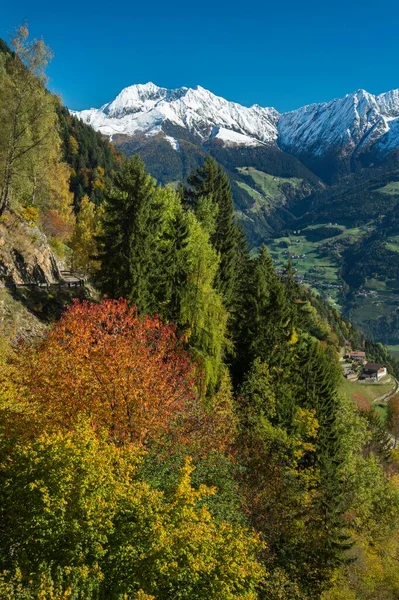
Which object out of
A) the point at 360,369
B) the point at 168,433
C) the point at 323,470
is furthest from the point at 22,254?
the point at 360,369

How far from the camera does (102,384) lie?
21.6 meters

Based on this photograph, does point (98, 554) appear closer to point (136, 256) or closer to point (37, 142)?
point (136, 256)

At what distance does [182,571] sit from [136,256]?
80.0ft

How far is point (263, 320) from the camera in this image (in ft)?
136

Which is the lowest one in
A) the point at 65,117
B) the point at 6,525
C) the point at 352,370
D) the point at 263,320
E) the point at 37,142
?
the point at 352,370

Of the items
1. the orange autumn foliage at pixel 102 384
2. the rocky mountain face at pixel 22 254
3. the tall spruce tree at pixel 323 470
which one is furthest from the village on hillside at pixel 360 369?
the orange autumn foliage at pixel 102 384

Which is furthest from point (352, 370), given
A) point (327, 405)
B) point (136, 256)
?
point (136, 256)

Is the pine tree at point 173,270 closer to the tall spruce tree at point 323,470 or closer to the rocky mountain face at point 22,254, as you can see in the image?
the rocky mountain face at point 22,254

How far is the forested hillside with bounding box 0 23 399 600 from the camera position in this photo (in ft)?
42.1

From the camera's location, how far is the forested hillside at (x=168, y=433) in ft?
42.1

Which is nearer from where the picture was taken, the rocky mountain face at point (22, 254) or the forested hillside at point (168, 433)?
Answer: the forested hillside at point (168, 433)

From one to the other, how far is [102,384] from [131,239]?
14.9 meters

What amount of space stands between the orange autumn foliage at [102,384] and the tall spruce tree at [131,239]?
8.57 m

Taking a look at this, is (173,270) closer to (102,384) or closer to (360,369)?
(102,384)
